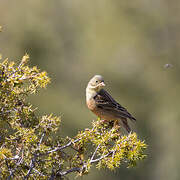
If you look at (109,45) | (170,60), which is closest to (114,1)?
(109,45)

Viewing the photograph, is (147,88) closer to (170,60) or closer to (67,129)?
(170,60)

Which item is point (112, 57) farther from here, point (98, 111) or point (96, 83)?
point (98, 111)

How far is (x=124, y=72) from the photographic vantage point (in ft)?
99.5

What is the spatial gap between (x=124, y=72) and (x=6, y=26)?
9018 mm

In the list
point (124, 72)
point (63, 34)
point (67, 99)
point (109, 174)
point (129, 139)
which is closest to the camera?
point (129, 139)

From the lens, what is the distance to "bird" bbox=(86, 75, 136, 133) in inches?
295

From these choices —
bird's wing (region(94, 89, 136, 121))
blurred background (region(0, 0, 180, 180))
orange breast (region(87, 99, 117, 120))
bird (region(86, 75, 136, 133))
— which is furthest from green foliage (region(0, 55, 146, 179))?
blurred background (region(0, 0, 180, 180))

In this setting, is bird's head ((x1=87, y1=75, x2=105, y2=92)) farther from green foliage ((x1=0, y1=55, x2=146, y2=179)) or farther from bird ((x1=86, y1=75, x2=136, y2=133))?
green foliage ((x1=0, y1=55, x2=146, y2=179))

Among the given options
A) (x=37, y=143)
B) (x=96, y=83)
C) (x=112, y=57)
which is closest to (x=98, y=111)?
(x=96, y=83)

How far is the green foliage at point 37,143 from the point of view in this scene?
432cm

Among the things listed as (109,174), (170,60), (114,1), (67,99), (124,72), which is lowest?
(109,174)

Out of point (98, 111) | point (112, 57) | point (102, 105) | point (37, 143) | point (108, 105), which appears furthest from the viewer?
point (112, 57)

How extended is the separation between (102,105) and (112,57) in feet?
81.6

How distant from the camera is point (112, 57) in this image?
3231 centimetres
